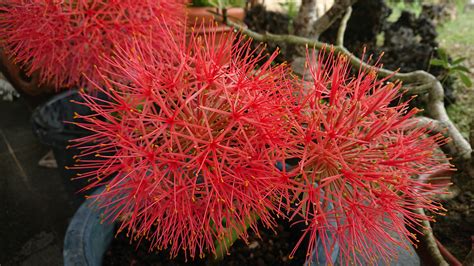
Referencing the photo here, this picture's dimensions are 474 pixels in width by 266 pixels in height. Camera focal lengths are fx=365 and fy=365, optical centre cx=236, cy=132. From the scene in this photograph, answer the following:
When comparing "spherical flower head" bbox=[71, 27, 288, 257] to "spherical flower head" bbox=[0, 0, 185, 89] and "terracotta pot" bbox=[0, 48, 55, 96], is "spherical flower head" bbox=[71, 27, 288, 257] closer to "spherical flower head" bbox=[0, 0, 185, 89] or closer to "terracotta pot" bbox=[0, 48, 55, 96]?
"spherical flower head" bbox=[0, 0, 185, 89]

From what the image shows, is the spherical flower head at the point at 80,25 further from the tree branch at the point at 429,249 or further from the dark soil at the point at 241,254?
the tree branch at the point at 429,249

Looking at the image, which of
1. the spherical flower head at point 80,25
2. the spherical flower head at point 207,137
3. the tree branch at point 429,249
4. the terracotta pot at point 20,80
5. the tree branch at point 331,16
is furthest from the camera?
the terracotta pot at point 20,80

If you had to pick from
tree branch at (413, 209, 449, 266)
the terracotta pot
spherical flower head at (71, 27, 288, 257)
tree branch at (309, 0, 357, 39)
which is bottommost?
the terracotta pot

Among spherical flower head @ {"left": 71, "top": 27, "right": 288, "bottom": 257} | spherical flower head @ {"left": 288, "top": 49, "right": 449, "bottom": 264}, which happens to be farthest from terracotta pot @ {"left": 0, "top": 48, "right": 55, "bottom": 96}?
spherical flower head @ {"left": 288, "top": 49, "right": 449, "bottom": 264}

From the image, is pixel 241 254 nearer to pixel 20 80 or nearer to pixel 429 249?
pixel 429 249

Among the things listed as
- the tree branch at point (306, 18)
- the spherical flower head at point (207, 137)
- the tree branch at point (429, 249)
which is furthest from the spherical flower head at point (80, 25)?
the tree branch at point (429, 249)

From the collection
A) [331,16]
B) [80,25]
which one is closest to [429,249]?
[331,16]

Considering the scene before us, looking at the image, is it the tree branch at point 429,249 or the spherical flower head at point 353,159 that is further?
the tree branch at point 429,249

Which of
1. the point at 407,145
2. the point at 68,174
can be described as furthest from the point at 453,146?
→ the point at 68,174
